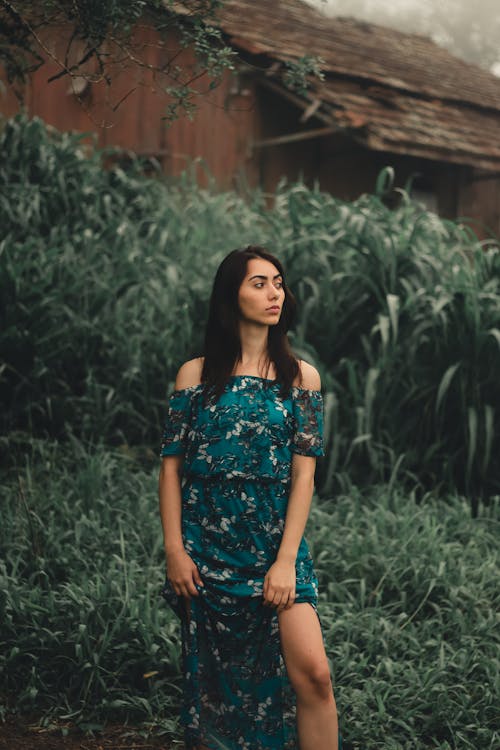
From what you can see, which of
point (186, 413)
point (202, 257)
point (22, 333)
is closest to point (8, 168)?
Result: point (202, 257)

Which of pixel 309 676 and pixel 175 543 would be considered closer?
pixel 309 676

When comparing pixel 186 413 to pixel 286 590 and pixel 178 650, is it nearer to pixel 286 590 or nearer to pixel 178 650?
pixel 286 590

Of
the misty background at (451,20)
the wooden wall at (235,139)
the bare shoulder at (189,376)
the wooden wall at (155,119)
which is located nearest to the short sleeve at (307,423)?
the bare shoulder at (189,376)

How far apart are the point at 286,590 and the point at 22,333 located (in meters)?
3.37

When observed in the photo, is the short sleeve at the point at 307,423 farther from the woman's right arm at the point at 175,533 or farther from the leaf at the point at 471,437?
the leaf at the point at 471,437

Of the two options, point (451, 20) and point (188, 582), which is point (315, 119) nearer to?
point (188, 582)

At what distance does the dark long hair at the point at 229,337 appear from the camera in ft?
7.95

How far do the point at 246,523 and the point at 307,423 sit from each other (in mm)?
312

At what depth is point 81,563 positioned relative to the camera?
3674 millimetres

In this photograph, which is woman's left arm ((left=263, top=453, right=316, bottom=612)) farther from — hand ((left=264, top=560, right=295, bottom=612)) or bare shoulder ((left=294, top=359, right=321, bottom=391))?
bare shoulder ((left=294, top=359, right=321, bottom=391))

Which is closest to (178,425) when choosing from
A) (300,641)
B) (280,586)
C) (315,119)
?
(280,586)

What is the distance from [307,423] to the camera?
7.79ft

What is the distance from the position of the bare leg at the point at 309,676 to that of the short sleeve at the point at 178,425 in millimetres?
531

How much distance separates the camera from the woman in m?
2.30
